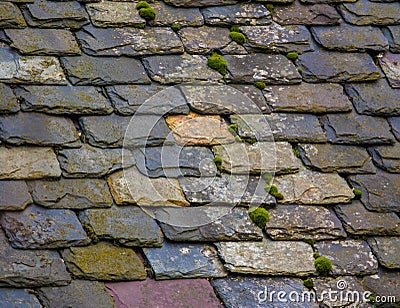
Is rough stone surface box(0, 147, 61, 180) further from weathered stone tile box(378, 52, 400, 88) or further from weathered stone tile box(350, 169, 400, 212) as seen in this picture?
weathered stone tile box(378, 52, 400, 88)

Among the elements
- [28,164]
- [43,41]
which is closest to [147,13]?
[43,41]

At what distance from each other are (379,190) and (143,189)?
3.50ft

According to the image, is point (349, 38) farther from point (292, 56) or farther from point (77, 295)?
point (77, 295)

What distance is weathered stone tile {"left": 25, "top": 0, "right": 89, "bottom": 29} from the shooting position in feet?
11.8

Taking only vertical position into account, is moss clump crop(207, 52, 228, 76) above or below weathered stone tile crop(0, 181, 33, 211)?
above

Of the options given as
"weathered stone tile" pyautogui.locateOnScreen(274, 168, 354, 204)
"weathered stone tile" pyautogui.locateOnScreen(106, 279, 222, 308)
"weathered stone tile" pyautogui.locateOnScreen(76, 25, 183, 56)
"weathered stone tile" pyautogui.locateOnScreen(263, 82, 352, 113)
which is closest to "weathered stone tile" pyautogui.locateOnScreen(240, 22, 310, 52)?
"weathered stone tile" pyautogui.locateOnScreen(263, 82, 352, 113)

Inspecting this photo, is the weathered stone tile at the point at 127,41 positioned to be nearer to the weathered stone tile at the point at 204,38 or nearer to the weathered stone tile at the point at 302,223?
the weathered stone tile at the point at 204,38

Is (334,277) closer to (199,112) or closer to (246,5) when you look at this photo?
(199,112)

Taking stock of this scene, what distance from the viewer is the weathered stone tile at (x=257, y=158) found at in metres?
3.46

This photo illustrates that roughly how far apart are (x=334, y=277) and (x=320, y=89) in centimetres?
93

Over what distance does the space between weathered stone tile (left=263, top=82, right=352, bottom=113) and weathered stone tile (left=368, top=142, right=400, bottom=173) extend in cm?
23

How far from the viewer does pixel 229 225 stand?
3.29 m

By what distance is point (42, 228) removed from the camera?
10.1 ft

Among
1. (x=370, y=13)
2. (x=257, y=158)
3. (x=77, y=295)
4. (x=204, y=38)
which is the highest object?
(x=370, y=13)
